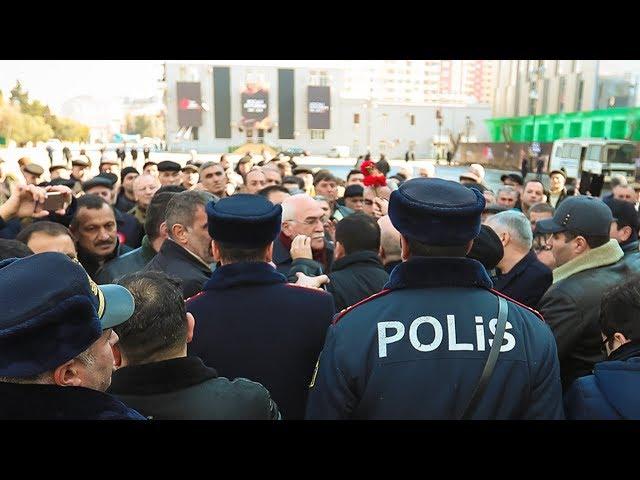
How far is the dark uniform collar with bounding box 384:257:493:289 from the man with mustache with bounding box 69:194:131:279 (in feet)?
9.43

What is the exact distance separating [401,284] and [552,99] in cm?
6994

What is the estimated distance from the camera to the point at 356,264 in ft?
10.2

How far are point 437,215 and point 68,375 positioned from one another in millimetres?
1090

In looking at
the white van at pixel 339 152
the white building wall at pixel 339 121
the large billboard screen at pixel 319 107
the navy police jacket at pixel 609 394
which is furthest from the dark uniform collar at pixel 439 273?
the large billboard screen at pixel 319 107

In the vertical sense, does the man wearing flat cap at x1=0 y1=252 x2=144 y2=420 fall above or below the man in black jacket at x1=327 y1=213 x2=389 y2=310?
above

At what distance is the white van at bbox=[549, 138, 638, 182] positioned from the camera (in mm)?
22891

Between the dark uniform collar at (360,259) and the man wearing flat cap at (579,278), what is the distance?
0.89m

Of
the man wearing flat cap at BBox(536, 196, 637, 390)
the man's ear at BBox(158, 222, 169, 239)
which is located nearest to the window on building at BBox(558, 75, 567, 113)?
the man wearing flat cap at BBox(536, 196, 637, 390)

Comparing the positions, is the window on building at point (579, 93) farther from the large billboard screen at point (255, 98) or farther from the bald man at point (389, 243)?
the bald man at point (389, 243)

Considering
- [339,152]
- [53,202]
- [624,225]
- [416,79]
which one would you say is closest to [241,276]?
[53,202]

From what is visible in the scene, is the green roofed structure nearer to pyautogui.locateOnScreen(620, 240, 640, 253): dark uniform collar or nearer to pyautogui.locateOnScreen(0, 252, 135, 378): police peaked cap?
pyautogui.locateOnScreen(620, 240, 640, 253): dark uniform collar

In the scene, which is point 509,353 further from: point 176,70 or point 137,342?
point 176,70

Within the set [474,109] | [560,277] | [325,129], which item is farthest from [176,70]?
[560,277]
